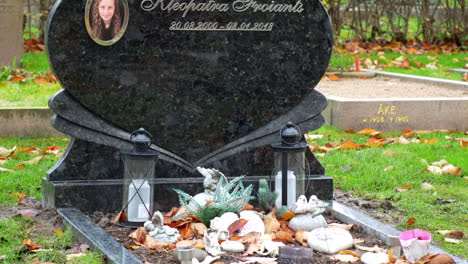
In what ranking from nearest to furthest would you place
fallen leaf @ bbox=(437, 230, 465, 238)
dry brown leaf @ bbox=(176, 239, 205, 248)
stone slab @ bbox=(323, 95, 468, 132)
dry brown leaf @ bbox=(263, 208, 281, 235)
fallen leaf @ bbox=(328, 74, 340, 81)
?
dry brown leaf @ bbox=(176, 239, 205, 248) < dry brown leaf @ bbox=(263, 208, 281, 235) < fallen leaf @ bbox=(437, 230, 465, 238) < stone slab @ bbox=(323, 95, 468, 132) < fallen leaf @ bbox=(328, 74, 340, 81)

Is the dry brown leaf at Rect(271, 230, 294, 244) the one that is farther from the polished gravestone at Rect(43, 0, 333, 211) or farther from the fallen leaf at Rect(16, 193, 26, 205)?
the fallen leaf at Rect(16, 193, 26, 205)

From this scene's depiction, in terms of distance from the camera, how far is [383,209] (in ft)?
19.6

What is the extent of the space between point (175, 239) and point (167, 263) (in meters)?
0.44

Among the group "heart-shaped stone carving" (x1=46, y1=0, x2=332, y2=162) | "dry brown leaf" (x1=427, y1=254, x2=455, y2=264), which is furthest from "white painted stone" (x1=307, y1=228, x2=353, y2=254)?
"heart-shaped stone carving" (x1=46, y1=0, x2=332, y2=162)

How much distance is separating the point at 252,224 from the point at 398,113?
440 centimetres

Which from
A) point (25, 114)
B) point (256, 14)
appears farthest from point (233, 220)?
point (25, 114)

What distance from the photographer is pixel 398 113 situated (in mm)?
8945

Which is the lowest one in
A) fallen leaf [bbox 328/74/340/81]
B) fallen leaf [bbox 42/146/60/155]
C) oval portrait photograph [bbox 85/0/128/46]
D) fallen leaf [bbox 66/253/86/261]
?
fallen leaf [bbox 66/253/86/261]

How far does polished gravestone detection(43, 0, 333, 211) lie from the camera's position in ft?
18.1

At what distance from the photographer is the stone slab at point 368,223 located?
15.5ft

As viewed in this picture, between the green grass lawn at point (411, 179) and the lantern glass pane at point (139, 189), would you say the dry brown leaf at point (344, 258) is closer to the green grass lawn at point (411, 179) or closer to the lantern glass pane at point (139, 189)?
the green grass lawn at point (411, 179)

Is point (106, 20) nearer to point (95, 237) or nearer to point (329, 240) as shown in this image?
point (95, 237)

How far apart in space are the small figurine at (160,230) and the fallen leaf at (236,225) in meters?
0.32

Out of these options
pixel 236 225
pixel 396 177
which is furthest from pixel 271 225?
pixel 396 177
